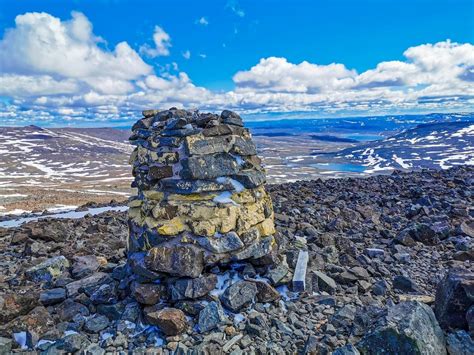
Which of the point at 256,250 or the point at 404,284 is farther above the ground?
the point at 256,250

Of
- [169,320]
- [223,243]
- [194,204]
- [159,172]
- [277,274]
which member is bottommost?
[169,320]

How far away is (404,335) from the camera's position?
5289mm

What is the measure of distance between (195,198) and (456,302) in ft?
16.9

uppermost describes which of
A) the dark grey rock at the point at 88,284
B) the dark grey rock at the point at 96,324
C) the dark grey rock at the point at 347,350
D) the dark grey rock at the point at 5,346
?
the dark grey rock at the point at 347,350

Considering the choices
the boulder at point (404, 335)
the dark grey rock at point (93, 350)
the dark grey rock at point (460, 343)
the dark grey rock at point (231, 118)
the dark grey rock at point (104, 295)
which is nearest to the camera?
the boulder at point (404, 335)

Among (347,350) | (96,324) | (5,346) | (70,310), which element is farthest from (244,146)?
(5,346)

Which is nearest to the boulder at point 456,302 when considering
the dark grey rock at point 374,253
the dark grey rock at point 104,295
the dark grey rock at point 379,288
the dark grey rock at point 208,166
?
the dark grey rock at point 379,288

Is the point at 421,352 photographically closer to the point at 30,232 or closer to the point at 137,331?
the point at 137,331

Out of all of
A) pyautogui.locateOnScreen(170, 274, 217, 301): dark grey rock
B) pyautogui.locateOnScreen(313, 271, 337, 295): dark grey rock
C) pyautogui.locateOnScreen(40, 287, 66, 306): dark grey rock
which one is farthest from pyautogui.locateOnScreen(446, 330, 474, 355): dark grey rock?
pyautogui.locateOnScreen(40, 287, 66, 306): dark grey rock

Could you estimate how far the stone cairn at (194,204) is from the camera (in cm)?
717

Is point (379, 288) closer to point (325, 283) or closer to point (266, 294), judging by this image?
point (325, 283)

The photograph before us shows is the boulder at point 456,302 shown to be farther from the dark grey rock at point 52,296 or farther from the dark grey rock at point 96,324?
the dark grey rock at point 52,296

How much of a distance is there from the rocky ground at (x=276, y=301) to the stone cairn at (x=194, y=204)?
340 millimetres

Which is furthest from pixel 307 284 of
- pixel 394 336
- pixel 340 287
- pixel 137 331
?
pixel 137 331
